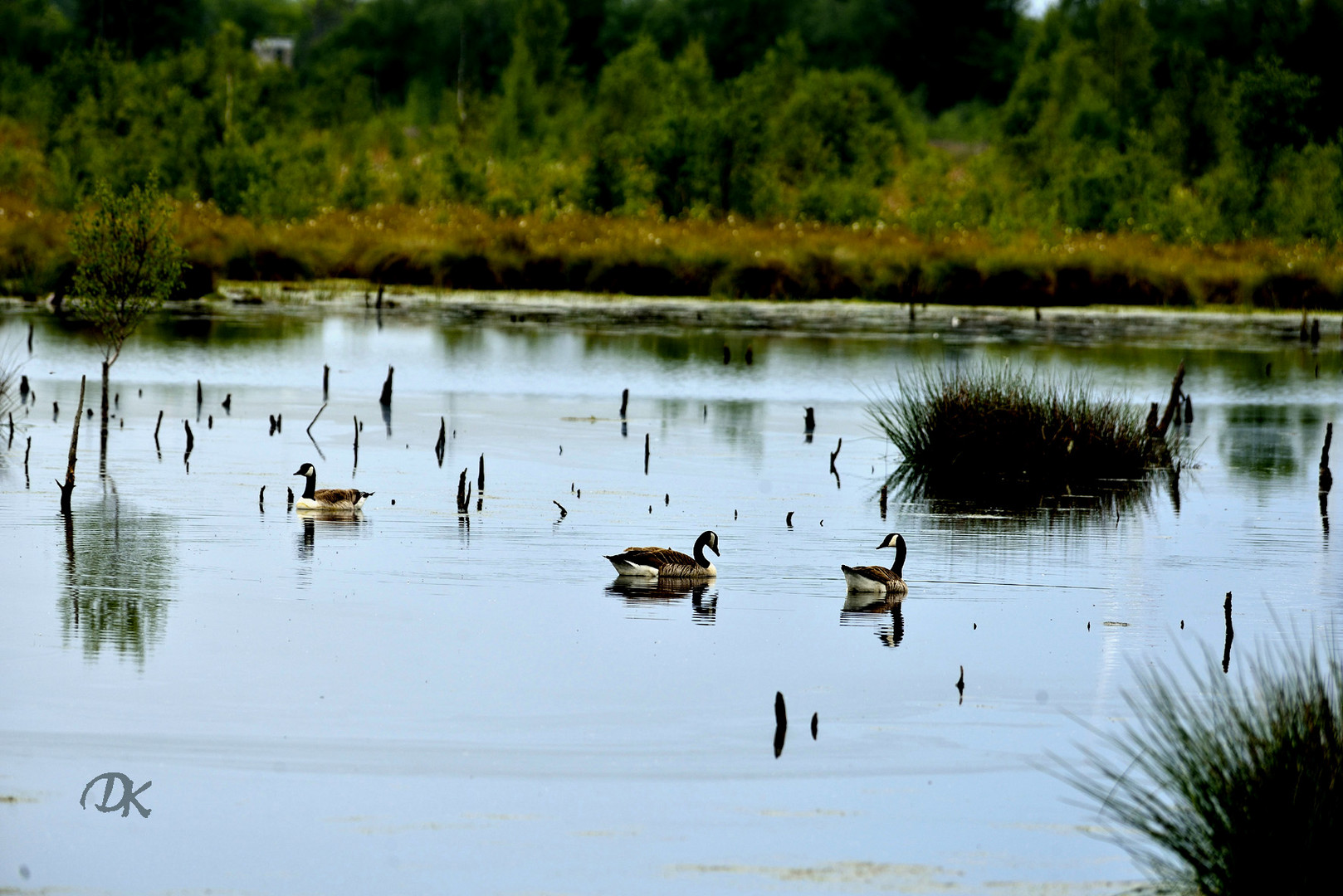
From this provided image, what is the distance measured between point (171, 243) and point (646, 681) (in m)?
14.5

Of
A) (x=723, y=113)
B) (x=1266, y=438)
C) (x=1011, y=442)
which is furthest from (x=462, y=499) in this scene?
(x=723, y=113)

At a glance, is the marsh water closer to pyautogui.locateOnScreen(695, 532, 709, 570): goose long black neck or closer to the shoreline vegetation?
pyautogui.locateOnScreen(695, 532, 709, 570): goose long black neck

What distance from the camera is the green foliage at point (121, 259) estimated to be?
2536 centimetres

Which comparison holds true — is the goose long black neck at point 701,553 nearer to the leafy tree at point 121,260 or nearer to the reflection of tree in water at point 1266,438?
the leafy tree at point 121,260

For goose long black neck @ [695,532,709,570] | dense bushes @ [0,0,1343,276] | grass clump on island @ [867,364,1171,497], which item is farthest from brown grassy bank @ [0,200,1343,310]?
goose long black neck @ [695,532,709,570]

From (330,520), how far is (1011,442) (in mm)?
9347

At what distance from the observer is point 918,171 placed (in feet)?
251

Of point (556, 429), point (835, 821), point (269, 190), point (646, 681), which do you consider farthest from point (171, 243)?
point (269, 190)

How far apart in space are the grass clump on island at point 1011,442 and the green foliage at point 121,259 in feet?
31.3

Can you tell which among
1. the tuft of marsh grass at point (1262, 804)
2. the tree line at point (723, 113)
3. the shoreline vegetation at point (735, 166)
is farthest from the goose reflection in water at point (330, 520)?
the tree line at point (723, 113)

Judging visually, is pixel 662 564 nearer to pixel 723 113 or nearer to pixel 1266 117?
pixel 723 113

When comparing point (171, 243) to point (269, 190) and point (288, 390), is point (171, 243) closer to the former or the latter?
point (288, 390)

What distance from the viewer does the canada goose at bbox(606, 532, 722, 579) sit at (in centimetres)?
1731

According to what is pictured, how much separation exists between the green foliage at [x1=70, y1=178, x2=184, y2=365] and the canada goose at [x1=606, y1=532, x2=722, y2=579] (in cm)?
1044
